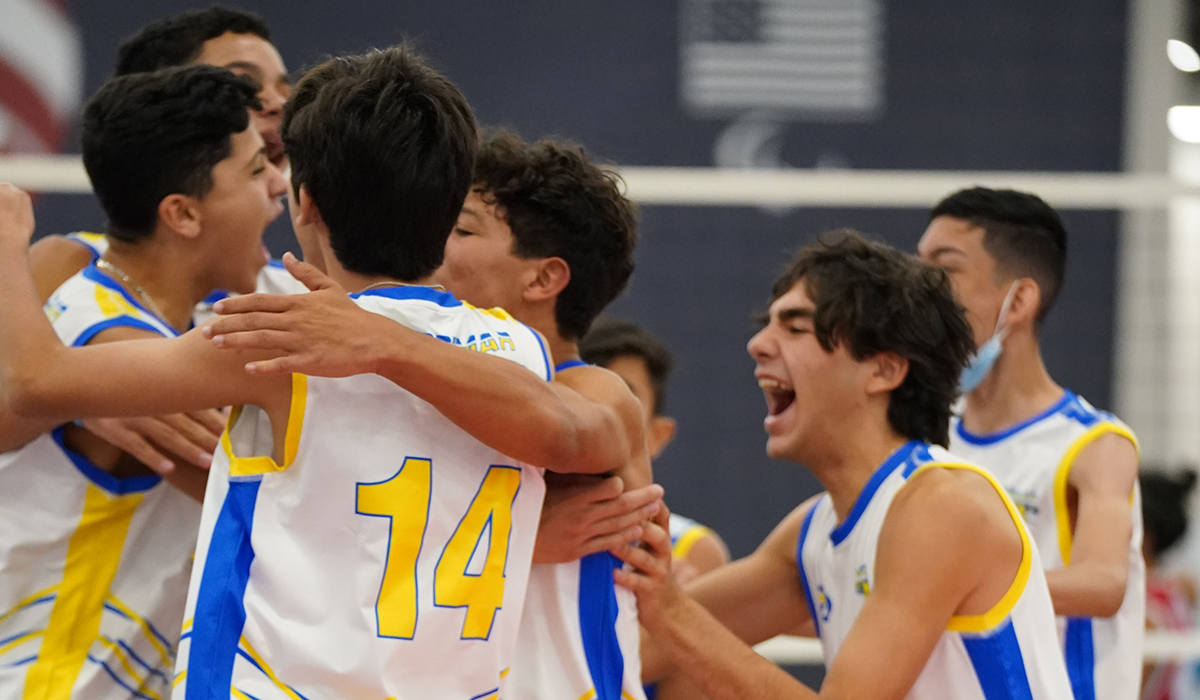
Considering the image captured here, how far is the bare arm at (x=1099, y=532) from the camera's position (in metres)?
3.00

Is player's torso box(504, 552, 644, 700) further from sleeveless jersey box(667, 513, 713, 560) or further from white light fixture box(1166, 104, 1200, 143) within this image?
white light fixture box(1166, 104, 1200, 143)

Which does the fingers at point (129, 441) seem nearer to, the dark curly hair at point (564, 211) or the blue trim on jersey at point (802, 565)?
the dark curly hair at point (564, 211)

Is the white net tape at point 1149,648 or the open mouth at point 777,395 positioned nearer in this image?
the open mouth at point 777,395

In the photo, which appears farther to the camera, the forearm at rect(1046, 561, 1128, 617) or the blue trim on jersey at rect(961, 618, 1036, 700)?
the forearm at rect(1046, 561, 1128, 617)

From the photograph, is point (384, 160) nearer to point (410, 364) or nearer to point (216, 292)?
point (410, 364)

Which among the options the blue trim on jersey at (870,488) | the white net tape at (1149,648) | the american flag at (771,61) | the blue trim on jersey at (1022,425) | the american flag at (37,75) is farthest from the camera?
the american flag at (771,61)

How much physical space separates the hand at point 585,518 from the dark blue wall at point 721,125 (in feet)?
13.9

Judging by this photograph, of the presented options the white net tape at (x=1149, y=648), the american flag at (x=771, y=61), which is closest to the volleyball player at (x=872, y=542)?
the white net tape at (x=1149, y=648)

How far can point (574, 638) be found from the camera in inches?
91.8

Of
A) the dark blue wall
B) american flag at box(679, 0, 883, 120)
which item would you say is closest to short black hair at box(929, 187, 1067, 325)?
the dark blue wall

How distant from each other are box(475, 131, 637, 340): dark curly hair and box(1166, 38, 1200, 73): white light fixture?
17.2 feet

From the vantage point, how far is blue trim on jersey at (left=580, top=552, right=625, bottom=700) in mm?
2350

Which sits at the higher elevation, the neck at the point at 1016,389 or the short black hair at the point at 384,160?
the short black hair at the point at 384,160

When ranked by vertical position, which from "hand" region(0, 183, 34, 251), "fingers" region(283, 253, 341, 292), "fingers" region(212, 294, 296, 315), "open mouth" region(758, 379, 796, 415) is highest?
"hand" region(0, 183, 34, 251)
